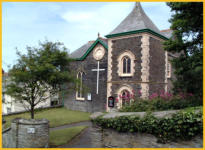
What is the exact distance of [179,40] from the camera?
33.4ft

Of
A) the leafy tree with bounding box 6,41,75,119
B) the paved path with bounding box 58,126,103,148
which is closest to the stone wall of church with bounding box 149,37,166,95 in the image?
the paved path with bounding box 58,126,103,148

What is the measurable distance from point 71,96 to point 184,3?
1628cm

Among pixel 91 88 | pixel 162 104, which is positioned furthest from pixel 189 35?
pixel 91 88

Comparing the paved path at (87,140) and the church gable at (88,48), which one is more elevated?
the church gable at (88,48)

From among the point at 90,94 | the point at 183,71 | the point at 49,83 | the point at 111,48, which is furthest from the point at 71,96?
the point at 183,71

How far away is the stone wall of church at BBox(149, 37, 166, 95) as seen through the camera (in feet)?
51.8

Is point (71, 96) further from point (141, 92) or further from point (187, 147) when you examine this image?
→ point (187, 147)

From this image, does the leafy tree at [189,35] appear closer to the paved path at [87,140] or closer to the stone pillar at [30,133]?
the paved path at [87,140]

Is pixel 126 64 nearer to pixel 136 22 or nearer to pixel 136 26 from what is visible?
pixel 136 26

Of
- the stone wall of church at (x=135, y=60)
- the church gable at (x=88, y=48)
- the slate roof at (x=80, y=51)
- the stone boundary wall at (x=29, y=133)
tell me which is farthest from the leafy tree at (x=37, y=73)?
the slate roof at (x=80, y=51)

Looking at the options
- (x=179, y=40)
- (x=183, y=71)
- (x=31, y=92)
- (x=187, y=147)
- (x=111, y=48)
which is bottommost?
(x=187, y=147)

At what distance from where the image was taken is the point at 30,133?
864cm

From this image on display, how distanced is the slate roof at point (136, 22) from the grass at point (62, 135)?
30.9 feet

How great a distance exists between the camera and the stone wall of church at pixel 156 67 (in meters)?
15.8
